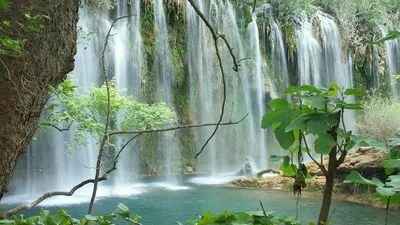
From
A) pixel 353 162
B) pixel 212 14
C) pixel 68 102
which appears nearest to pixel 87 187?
pixel 68 102

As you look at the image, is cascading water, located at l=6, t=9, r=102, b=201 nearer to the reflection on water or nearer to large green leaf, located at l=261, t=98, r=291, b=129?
the reflection on water

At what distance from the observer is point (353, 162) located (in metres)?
12.7

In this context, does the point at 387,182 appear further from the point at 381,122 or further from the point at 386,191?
the point at 381,122

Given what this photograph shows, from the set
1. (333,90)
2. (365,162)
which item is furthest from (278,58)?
(333,90)

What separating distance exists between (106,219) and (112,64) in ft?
56.8

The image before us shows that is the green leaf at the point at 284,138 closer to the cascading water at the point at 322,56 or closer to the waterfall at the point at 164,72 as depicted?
the waterfall at the point at 164,72

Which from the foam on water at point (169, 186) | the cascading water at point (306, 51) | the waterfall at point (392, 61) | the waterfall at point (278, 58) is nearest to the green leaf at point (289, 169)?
the foam on water at point (169, 186)

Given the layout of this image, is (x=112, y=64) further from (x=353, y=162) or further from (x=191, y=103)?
(x=353, y=162)

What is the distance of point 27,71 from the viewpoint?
204cm

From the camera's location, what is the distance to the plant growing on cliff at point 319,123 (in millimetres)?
1103

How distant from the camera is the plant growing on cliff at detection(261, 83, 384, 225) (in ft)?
3.62

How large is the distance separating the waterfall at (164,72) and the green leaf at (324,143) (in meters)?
18.2

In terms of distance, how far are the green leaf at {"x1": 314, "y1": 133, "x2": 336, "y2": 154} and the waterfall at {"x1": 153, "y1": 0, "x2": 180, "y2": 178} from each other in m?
18.2

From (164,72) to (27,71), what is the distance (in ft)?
57.9
